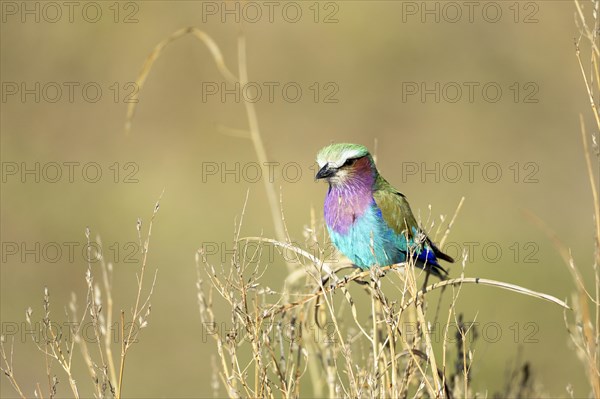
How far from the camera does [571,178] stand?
1251cm

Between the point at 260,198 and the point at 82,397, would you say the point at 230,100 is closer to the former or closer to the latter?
the point at 260,198

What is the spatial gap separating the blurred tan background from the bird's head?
6.41 metres

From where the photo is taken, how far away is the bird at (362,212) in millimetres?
4613

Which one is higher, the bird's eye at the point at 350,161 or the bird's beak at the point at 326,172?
the bird's eye at the point at 350,161

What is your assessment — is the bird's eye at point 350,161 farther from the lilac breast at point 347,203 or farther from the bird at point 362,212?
the lilac breast at point 347,203

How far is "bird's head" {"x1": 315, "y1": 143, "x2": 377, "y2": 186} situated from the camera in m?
4.61

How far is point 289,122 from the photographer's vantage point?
1270 centimetres

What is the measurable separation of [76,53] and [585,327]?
1064cm

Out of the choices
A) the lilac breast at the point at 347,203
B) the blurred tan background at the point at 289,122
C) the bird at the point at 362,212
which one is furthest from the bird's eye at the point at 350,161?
the blurred tan background at the point at 289,122

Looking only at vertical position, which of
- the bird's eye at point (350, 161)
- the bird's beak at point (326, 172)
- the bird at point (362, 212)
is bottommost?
the bird at point (362, 212)

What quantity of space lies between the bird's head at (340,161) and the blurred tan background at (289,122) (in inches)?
252

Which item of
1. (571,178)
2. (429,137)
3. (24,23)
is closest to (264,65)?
(429,137)

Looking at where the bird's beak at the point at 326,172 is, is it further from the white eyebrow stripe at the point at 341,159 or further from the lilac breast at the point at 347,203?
the lilac breast at the point at 347,203

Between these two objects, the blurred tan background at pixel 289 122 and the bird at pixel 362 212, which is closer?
the bird at pixel 362 212
